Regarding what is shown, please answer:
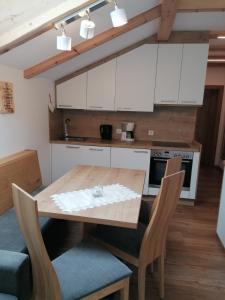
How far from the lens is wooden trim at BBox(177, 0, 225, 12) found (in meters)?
2.13

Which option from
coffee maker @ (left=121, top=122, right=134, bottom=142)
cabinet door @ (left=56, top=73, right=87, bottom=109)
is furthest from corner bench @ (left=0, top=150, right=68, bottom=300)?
coffee maker @ (left=121, top=122, right=134, bottom=142)

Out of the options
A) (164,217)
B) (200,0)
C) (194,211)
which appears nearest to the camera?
(164,217)

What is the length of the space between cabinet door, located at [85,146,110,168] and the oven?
67 centimetres

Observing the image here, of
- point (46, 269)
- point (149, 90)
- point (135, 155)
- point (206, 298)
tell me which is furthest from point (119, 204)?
point (149, 90)

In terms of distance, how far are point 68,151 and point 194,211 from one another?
2.06 m

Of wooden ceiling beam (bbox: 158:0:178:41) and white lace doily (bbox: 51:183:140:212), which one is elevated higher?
wooden ceiling beam (bbox: 158:0:178:41)

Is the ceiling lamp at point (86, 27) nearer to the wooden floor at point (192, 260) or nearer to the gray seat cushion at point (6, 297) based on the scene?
the gray seat cushion at point (6, 297)

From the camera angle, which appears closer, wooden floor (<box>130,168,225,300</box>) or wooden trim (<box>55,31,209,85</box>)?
wooden floor (<box>130,168,225,300</box>)

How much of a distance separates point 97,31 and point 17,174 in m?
1.76

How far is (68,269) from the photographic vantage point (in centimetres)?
131

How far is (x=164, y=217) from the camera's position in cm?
155

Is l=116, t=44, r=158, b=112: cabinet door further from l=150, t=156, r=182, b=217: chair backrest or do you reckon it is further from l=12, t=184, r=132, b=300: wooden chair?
l=12, t=184, r=132, b=300: wooden chair

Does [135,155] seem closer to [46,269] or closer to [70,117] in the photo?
[70,117]

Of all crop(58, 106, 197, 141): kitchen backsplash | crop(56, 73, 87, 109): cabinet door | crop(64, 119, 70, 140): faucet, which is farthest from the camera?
crop(64, 119, 70, 140): faucet
